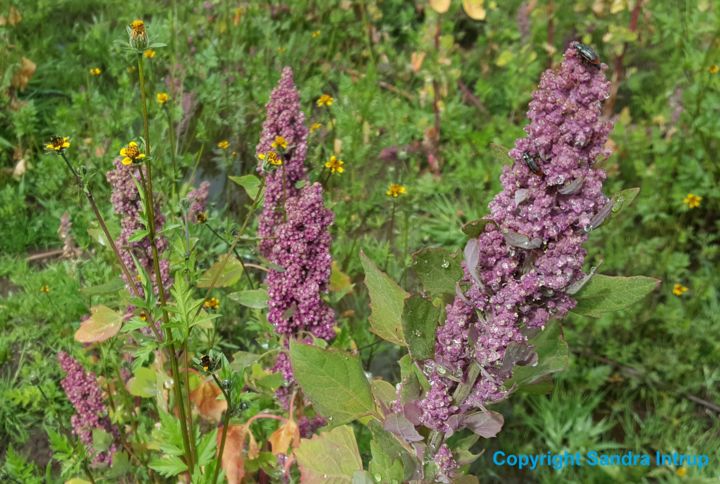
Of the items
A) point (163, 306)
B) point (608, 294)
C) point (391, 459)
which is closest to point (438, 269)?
point (608, 294)

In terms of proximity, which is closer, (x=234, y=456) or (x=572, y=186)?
(x=572, y=186)

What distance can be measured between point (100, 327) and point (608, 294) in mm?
1304

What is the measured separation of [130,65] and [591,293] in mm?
3143

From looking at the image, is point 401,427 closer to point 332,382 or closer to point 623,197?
point 332,382

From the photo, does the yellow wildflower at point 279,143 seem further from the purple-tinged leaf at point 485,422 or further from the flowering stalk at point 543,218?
the purple-tinged leaf at point 485,422

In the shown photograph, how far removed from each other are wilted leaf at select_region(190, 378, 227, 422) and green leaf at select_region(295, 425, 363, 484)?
16.5 inches

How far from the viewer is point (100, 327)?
181 centimetres

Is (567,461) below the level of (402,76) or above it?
below

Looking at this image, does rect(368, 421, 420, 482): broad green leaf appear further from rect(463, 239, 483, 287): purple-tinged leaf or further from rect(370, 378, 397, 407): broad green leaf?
rect(463, 239, 483, 287): purple-tinged leaf

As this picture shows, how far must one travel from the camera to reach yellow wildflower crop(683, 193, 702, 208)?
3.03 m

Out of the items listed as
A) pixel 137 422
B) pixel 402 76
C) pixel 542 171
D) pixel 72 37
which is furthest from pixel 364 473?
pixel 72 37

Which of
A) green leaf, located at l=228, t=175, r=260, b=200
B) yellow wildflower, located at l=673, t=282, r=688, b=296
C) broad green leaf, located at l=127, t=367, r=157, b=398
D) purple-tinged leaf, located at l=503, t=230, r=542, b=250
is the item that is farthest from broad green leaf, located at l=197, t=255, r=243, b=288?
yellow wildflower, located at l=673, t=282, r=688, b=296

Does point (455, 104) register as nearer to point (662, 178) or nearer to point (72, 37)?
point (662, 178)

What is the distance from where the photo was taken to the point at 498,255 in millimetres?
1153
